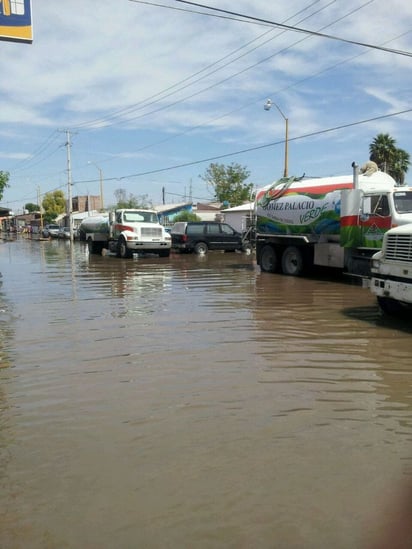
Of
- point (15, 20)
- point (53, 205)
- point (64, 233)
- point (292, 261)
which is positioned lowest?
point (292, 261)

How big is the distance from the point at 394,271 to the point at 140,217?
19.6 metres

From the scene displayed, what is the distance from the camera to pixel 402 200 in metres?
12.7

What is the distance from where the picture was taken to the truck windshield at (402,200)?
12.7m

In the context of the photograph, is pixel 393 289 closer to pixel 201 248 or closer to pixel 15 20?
pixel 15 20

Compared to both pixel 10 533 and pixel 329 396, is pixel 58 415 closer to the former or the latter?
pixel 10 533

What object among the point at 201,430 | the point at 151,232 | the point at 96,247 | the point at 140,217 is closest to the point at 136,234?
the point at 151,232

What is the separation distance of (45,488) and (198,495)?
3.28ft

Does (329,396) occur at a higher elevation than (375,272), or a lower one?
lower

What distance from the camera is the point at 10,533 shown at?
296cm

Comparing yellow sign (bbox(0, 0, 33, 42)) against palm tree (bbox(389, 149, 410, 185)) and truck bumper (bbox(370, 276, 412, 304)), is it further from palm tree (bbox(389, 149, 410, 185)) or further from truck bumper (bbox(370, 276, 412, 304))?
palm tree (bbox(389, 149, 410, 185))

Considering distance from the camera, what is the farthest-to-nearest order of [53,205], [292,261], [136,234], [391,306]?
[53,205]
[136,234]
[292,261]
[391,306]

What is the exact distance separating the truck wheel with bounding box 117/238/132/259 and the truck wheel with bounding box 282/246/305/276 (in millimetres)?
10499

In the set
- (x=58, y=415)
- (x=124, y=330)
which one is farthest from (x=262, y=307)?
(x=58, y=415)

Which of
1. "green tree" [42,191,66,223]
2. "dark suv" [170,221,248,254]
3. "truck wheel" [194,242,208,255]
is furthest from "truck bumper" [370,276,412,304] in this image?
"green tree" [42,191,66,223]
